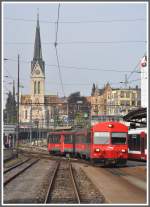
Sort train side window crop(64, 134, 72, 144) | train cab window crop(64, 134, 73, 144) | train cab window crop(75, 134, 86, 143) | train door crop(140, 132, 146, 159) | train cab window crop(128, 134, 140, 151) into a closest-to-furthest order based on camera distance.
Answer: train door crop(140, 132, 146, 159)
train cab window crop(128, 134, 140, 151)
train cab window crop(75, 134, 86, 143)
train cab window crop(64, 134, 73, 144)
train side window crop(64, 134, 72, 144)

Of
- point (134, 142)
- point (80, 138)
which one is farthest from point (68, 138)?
point (134, 142)

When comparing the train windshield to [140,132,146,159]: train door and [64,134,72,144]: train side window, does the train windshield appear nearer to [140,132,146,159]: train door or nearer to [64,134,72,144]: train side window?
[140,132,146,159]: train door

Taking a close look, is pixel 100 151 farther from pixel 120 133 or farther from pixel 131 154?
pixel 131 154

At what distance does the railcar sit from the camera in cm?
3391

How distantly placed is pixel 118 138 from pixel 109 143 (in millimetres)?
676

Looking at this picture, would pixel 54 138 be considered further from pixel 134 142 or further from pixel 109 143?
pixel 109 143

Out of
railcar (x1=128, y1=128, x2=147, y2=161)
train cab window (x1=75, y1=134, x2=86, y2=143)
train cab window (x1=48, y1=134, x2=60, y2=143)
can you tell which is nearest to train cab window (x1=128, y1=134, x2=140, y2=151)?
railcar (x1=128, y1=128, x2=147, y2=161)

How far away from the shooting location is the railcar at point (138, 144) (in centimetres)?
3391

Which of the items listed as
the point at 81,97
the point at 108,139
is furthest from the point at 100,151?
the point at 81,97

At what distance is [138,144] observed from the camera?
35219 millimetres

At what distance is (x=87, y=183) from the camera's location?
2055 centimetres

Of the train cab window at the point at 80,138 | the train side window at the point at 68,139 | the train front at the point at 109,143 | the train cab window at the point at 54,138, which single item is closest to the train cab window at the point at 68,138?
the train side window at the point at 68,139

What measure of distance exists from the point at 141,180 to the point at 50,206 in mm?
Answer: 8837

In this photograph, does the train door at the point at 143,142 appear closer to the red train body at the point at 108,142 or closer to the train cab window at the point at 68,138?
the red train body at the point at 108,142
